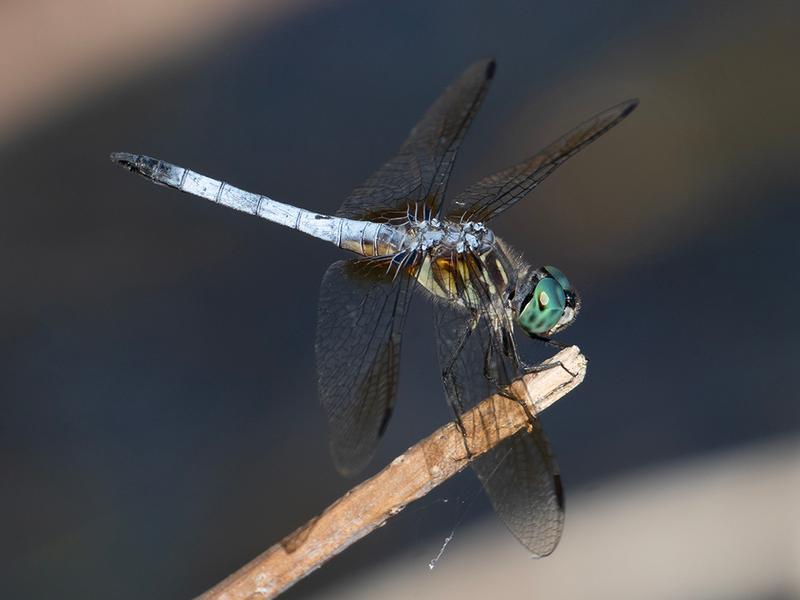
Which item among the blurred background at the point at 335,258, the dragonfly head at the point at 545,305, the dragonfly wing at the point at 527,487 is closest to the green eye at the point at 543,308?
the dragonfly head at the point at 545,305

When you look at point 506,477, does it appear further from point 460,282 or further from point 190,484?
point 190,484

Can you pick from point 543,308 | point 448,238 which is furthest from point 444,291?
point 543,308

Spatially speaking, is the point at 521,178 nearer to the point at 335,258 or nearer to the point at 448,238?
the point at 448,238

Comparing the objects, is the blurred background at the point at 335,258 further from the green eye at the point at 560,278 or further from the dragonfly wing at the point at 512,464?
the green eye at the point at 560,278

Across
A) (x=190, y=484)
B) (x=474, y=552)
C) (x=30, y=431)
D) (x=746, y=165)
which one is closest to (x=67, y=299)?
(x=30, y=431)

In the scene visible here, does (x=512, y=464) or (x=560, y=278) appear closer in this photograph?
(x=512, y=464)

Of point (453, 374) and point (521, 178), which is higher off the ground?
point (521, 178)
